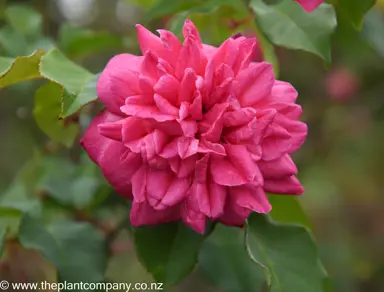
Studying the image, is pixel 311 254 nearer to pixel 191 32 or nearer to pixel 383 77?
pixel 191 32

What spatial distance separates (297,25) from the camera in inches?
30.2

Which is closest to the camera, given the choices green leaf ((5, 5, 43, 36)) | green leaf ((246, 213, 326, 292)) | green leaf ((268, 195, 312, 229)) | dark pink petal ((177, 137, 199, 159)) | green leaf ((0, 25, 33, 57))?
dark pink petal ((177, 137, 199, 159))


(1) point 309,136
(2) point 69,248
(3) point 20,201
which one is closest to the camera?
(2) point 69,248

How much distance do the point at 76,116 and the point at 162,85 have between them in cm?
15

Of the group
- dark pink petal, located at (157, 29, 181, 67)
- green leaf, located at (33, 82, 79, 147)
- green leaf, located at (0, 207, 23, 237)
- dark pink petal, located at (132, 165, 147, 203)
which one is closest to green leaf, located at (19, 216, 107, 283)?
green leaf, located at (0, 207, 23, 237)

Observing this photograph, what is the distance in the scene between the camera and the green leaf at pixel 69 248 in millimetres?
806

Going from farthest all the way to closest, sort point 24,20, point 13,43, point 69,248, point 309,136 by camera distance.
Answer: point 309,136 < point 24,20 < point 13,43 < point 69,248

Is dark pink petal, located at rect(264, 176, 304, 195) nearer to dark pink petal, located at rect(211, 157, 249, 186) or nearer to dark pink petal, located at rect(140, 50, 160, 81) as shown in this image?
dark pink petal, located at rect(211, 157, 249, 186)

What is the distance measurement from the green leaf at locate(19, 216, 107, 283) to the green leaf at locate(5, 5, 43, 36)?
45cm

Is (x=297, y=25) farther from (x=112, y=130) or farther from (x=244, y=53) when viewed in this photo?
(x=112, y=130)

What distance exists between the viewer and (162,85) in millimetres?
617

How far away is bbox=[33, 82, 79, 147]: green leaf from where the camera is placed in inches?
29.3

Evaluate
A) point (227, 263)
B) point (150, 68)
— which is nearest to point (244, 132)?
point (150, 68)

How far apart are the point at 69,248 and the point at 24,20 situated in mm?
550
